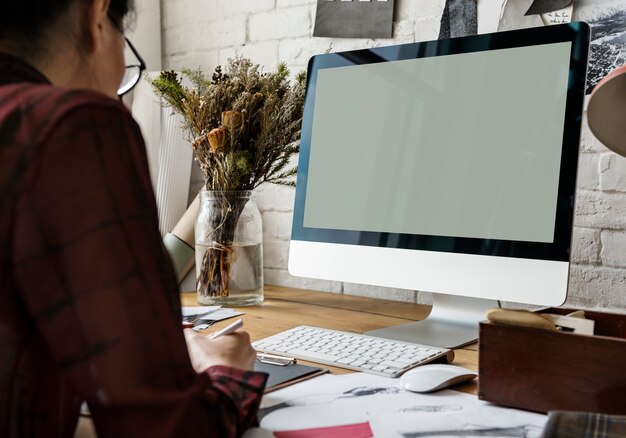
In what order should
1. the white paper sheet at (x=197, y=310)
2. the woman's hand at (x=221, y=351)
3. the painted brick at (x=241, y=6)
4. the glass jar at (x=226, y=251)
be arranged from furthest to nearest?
the painted brick at (x=241, y=6) < the glass jar at (x=226, y=251) < the white paper sheet at (x=197, y=310) < the woman's hand at (x=221, y=351)

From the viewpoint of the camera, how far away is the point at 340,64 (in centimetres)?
129

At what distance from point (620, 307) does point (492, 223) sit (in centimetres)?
43

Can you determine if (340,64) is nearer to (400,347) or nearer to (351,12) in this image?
(351,12)

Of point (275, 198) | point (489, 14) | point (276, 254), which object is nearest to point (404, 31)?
point (489, 14)

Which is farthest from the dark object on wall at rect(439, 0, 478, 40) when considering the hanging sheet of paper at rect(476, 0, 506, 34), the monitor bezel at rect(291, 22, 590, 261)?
the monitor bezel at rect(291, 22, 590, 261)

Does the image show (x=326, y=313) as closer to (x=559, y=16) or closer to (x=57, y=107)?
(x=559, y=16)

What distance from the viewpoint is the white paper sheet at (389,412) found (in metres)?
0.74

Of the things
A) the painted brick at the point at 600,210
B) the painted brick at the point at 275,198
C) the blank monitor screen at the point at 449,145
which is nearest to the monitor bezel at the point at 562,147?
the blank monitor screen at the point at 449,145

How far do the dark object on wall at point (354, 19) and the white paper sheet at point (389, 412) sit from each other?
95 cm

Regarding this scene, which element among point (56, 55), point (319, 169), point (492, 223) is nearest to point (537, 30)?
point (492, 223)

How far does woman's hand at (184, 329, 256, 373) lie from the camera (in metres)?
0.78

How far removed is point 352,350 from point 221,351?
0.98 ft

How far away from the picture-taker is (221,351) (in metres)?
0.80

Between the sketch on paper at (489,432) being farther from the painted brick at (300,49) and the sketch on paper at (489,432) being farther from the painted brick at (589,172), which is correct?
the painted brick at (300,49)
